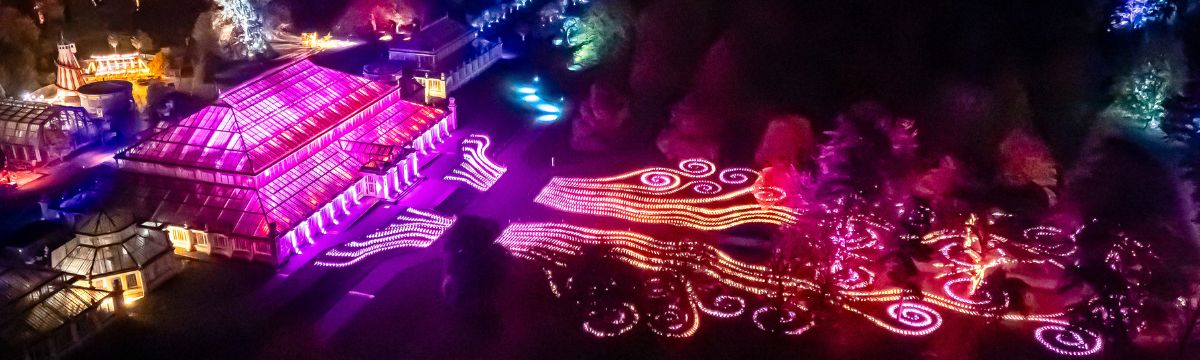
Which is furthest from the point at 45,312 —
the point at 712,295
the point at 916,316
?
the point at 916,316

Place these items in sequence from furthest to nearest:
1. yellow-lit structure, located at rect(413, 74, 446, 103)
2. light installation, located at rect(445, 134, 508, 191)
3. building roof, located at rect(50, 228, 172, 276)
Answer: yellow-lit structure, located at rect(413, 74, 446, 103)
light installation, located at rect(445, 134, 508, 191)
building roof, located at rect(50, 228, 172, 276)

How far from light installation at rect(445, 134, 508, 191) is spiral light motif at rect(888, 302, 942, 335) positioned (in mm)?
14075

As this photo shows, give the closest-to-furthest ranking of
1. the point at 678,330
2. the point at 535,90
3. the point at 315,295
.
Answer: the point at 678,330 → the point at 315,295 → the point at 535,90

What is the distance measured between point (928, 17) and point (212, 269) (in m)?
23.6

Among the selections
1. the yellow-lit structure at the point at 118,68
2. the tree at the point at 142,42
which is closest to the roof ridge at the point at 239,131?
the yellow-lit structure at the point at 118,68

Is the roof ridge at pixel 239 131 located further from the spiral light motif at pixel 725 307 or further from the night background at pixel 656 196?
the spiral light motif at pixel 725 307

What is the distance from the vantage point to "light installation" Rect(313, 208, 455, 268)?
24.4m

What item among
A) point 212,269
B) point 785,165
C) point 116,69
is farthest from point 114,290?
point 116,69

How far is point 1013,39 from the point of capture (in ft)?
95.4

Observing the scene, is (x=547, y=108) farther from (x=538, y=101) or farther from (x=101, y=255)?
(x=101, y=255)

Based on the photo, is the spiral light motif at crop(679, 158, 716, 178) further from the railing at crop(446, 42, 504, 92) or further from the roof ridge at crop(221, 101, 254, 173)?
the roof ridge at crop(221, 101, 254, 173)

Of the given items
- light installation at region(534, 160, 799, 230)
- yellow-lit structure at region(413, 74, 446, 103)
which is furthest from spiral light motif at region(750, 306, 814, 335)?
yellow-lit structure at region(413, 74, 446, 103)

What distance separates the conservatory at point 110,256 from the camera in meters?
21.6

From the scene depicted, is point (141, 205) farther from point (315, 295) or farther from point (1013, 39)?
point (1013, 39)
